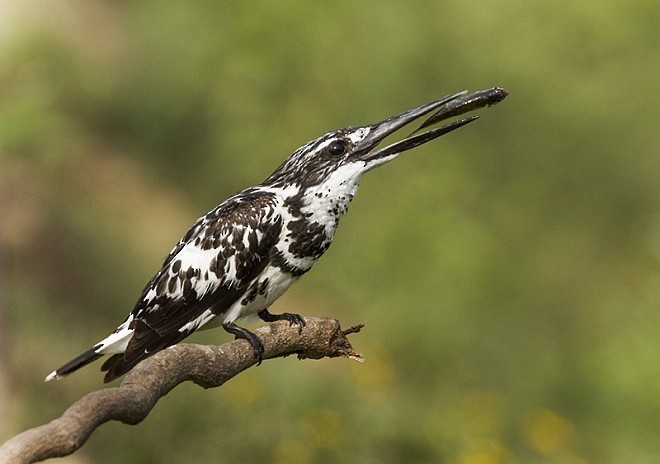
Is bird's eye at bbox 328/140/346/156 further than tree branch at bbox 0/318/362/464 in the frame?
Yes

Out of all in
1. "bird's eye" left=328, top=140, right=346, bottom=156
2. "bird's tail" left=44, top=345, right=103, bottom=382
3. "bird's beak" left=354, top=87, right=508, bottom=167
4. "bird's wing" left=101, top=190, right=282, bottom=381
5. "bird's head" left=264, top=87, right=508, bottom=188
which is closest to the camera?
"bird's beak" left=354, top=87, right=508, bottom=167

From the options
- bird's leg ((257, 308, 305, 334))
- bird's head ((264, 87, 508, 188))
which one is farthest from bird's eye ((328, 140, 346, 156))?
bird's leg ((257, 308, 305, 334))

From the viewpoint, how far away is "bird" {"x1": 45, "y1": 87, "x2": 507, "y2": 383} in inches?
109

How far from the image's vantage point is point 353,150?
2.82 meters

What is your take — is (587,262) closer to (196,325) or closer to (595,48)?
(595,48)

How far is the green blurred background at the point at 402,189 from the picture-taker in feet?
22.8

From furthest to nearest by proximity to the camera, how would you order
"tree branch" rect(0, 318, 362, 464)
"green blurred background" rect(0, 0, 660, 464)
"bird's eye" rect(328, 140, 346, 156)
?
1. "green blurred background" rect(0, 0, 660, 464)
2. "bird's eye" rect(328, 140, 346, 156)
3. "tree branch" rect(0, 318, 362, 464)

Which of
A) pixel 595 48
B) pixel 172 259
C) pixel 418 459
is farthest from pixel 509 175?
pixel 172 259

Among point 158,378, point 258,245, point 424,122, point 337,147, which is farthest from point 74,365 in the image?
point 424,122

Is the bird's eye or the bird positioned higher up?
the bird's eye

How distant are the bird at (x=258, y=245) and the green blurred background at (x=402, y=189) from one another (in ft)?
10.8

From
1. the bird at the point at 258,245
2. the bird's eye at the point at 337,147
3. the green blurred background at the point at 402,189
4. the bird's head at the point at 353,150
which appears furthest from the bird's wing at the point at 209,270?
the green blurred background at the point at 402,189

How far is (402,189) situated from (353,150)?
5291mm

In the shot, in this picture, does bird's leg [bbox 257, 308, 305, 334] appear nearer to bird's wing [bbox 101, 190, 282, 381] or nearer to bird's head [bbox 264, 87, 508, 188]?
bird's wing [bbox 101, 190, 282, 381]
